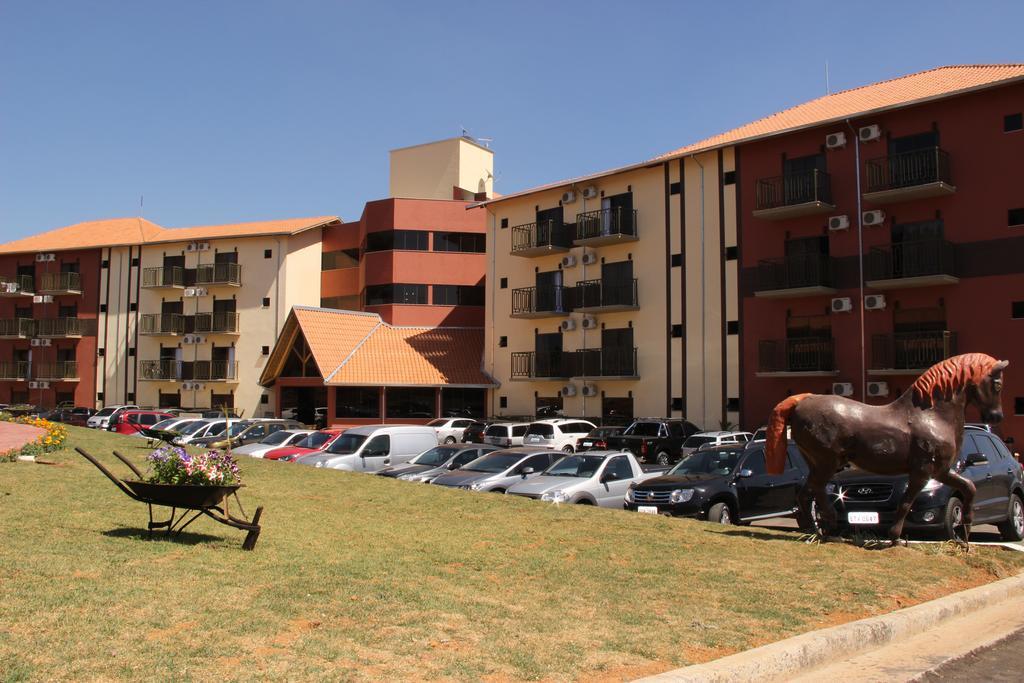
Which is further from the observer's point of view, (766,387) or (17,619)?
(766,387)

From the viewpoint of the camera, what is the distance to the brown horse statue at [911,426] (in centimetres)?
1050

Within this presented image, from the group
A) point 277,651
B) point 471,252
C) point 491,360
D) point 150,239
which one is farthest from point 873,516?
point 150,239

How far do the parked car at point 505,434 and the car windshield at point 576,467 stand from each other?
14.4 m

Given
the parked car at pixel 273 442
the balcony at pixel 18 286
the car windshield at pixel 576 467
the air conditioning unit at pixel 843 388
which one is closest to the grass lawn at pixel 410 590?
the car windshield at pixel 576 467

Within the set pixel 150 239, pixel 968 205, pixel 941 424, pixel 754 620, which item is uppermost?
pixel 150 239

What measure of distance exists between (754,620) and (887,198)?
2550 centimetres

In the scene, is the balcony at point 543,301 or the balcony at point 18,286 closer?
the balcony at point 543,301

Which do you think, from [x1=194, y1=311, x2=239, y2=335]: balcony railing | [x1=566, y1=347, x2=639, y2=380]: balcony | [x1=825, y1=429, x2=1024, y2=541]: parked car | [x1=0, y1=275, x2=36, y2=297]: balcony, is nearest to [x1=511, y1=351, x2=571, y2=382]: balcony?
[x1=566, y1=347, x2=639, y2=380]: balcony

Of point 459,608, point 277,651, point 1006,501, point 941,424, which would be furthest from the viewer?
point 1006,501

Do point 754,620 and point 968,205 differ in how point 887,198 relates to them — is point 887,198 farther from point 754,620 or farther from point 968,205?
point 754,620

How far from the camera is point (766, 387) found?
32.3 meters

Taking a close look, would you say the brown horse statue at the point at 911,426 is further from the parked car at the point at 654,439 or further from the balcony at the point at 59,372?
the balcony at the point at 59,372

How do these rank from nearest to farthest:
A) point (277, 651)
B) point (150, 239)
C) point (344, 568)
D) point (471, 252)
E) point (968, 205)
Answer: point (277, 651)
point (344, 568)
point (968, 205)
point (471, 252)
point (150, 239)

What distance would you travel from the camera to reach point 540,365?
3947 centimetres
